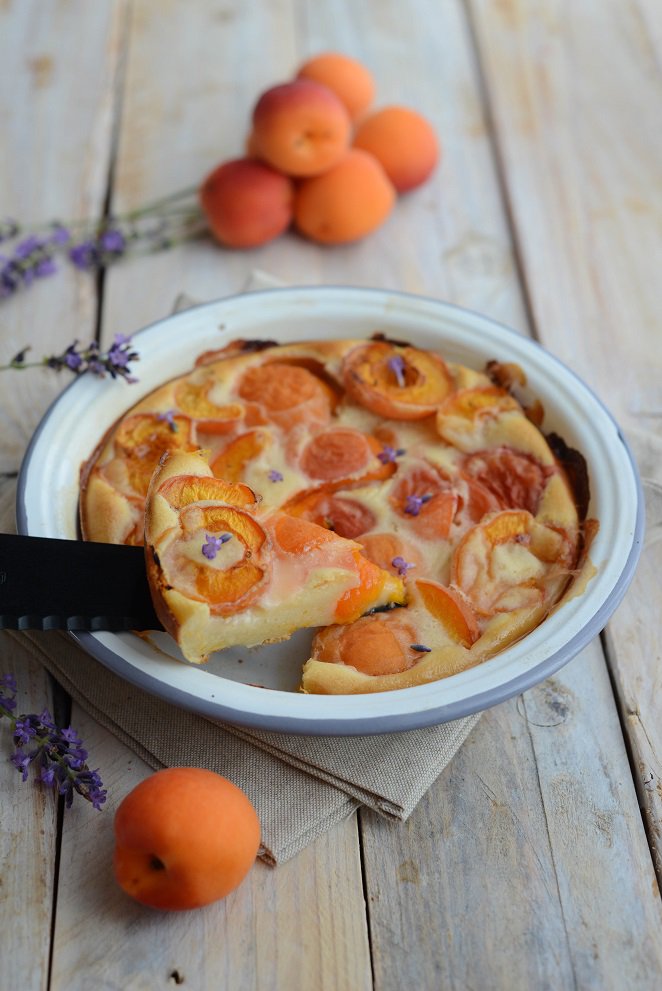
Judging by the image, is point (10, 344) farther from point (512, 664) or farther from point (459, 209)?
point (512, 664)

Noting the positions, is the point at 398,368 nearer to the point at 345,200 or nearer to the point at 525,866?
the point at 345,200

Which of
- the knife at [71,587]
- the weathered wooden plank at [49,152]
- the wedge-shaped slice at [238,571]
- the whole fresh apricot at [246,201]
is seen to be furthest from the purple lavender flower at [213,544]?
the whole fresh apricot at [246,201]

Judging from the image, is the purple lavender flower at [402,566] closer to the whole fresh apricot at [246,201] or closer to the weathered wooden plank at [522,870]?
the weathered wooden plank at [522,870]

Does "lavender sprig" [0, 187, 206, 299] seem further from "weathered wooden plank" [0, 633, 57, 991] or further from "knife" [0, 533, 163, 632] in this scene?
"weathered wooden plank" [0, 633, 57, 991]

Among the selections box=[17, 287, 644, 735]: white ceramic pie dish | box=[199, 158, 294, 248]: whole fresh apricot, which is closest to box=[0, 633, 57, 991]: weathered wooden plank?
box=[17, 287, 644, 735]: white ceramic pie dish

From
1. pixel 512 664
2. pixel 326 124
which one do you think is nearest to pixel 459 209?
pixel 326 124
